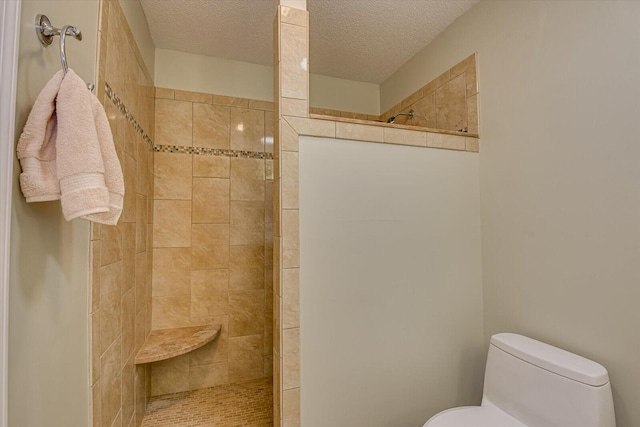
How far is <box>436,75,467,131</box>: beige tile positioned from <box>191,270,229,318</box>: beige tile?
78.8 inches

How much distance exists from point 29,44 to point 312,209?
3.57 ft

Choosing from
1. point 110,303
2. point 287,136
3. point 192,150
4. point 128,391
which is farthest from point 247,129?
point 128,391

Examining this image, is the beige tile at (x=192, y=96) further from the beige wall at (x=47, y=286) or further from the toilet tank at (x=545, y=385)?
the toilet tank at (x=545, y=385)

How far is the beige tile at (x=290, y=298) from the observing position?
4.61 ft

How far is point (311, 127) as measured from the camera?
1.48m

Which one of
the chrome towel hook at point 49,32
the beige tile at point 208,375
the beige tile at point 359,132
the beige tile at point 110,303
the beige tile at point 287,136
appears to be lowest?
the beige tile at point 208,375

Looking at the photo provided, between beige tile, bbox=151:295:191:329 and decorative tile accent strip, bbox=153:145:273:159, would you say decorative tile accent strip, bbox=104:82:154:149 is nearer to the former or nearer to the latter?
decorative tile accent strip, bbox=153:145:273:159

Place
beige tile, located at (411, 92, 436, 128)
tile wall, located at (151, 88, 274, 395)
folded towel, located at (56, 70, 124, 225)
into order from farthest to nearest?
tile wall, located at (151, 88, 274, 395), beige tile, located at (411, 92, 436, 128), folded towel, located at (56, 70, 124, 225)

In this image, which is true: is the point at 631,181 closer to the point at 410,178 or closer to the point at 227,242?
→ the point at 410,178

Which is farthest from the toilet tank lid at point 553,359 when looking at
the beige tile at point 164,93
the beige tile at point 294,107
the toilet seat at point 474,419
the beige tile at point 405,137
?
the beige tile at point 164,93

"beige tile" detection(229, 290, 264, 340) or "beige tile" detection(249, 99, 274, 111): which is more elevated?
"beige tile" detection(249, 99, 274, 111)

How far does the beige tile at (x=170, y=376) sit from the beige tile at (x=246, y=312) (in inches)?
16.3

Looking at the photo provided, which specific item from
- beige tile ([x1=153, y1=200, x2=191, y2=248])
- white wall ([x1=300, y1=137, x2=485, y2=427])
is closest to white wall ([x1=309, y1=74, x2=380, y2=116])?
white wall ([x1=300, y1=137, x2=485, y2=427])

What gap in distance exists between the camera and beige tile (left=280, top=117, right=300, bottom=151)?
143 centimetres
